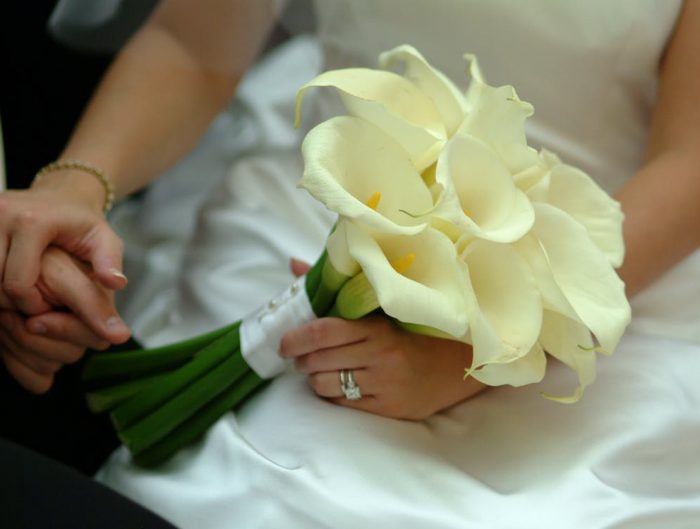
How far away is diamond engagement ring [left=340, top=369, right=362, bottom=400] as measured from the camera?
760 mm

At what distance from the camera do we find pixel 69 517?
68 centimetres

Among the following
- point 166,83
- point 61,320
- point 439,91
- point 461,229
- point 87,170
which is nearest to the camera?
point 461,229

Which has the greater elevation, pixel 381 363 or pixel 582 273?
pixel 582 273

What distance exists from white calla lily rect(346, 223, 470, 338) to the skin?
0.10 meters

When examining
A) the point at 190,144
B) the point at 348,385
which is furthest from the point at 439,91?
the point at 190,144

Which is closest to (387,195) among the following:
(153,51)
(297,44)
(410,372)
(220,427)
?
(410,372)

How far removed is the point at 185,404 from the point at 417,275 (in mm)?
289

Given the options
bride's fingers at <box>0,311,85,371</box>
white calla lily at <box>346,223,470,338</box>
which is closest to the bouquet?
white calla lily at <box>346,223,470,338</box>

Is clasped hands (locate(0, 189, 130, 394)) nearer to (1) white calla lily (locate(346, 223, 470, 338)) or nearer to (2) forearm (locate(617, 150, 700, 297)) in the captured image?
(1) white calla lily (locate(346, 223, 470, 338))

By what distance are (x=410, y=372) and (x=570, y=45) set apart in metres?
0.40

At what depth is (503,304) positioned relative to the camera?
2.18 feet

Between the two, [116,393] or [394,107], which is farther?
[116,393]

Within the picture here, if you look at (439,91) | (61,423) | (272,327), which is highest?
(439,91)

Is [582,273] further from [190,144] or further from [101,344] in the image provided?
[190,144]
